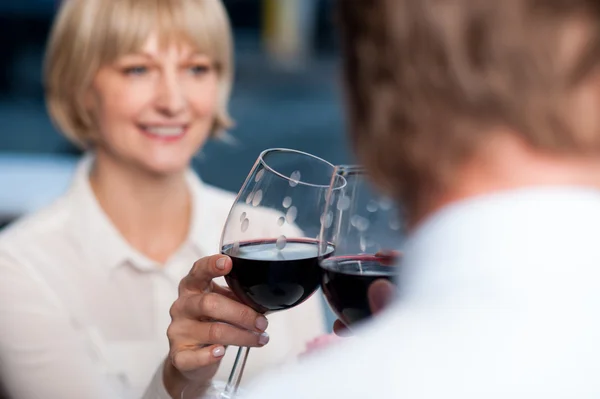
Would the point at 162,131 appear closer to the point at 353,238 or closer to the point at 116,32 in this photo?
the point at 116,32

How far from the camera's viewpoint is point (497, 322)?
0.44 meters

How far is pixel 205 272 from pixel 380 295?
0.69ft

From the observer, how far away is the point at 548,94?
445 millimetres

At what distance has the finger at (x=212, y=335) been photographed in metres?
0.85

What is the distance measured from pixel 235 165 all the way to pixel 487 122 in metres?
6.51

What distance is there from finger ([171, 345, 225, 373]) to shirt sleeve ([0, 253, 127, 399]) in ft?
1.51

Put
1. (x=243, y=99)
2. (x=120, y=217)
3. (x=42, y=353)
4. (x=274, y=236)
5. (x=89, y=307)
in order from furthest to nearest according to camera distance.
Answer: (x=243, y=99) < (x=120, y=217) < (x=89, y=307) < (x=42, y=353) < (x=274, y=236)

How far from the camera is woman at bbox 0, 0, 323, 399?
1353 mm

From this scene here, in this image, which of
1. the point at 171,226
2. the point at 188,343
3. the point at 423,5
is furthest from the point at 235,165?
the point at 423,5

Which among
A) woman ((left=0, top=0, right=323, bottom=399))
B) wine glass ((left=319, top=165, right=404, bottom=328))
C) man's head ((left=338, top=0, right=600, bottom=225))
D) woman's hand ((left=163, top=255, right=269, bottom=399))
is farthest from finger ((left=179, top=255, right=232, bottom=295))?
woman ((left=0, top=0, right=323, bottom=399))

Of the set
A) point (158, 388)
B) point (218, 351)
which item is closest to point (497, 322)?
point (218, 351)

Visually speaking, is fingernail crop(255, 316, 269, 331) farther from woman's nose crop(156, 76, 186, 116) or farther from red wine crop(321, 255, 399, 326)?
woman's nose crop(156, 76, 186, 116)

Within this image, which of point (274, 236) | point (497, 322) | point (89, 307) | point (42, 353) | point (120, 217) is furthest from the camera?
point (120, 217)

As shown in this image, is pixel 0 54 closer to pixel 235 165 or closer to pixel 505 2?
pixel 235 165
